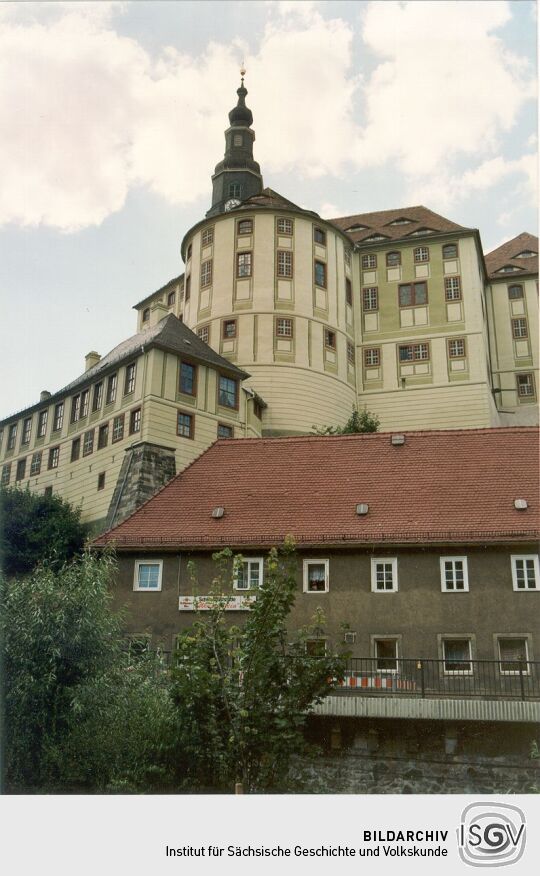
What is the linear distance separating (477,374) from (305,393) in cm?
1098

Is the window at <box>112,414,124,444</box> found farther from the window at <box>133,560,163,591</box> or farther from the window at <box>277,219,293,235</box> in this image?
the window at <box>277,219,293,235</box>

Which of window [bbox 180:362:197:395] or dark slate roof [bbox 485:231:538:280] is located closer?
window [bbox 180:362:197:395]

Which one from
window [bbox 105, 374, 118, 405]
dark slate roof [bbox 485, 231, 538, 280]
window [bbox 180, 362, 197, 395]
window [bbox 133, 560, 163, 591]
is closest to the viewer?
window [bbox 133, 560, 163, 591]

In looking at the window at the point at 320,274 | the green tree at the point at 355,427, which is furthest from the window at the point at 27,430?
the window at the point at 320,274

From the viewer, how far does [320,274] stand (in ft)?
168

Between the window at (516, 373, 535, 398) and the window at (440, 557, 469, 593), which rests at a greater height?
the window at (516, 373, 535, 398)

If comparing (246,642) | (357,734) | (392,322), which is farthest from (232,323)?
(246,642)

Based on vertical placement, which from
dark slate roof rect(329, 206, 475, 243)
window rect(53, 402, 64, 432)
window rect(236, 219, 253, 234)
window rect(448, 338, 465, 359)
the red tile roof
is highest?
dark slate roof rect(329, 206, 475, 243)

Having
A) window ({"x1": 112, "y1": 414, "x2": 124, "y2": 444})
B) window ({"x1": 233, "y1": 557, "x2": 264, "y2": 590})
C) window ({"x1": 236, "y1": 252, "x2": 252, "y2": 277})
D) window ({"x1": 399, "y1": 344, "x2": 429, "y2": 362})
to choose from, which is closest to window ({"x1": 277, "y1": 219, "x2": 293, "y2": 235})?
window ({"x1": 236, "y1": 252, "x2": 252, "y2": 277})

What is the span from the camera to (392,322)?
5481 centimetres

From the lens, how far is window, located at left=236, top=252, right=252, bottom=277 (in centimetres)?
5016

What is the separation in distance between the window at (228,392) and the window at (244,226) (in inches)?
503

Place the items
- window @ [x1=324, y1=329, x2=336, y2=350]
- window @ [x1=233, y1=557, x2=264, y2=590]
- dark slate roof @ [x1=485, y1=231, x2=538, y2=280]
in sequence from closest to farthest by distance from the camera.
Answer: window @ [x1=233, y1=557, x2=264, y2=590] → window @ [x1=324, y1=329, x2=336, y2=350] → dark slate roof @ [x1=485, y1=231, x2=538, y2=280]
